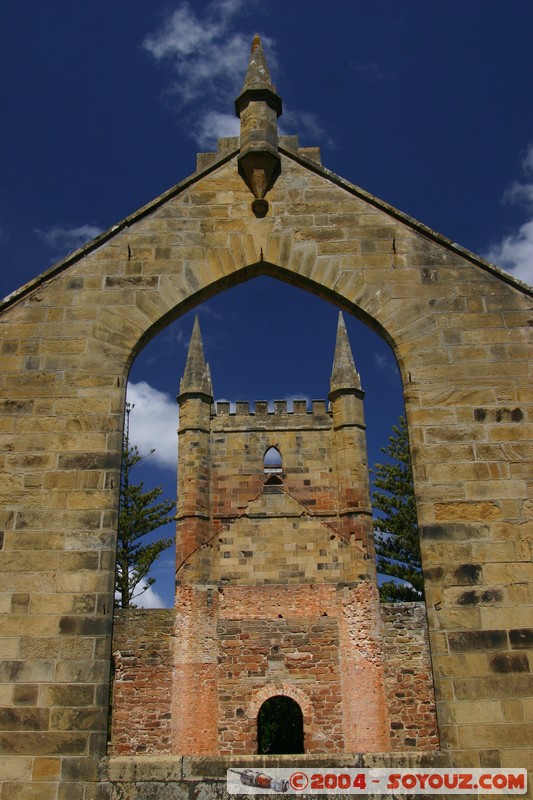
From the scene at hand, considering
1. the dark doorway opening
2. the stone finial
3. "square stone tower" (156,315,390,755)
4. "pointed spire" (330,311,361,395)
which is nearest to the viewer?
the stone finial

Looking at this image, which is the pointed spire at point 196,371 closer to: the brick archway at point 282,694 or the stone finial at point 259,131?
the brick archway at point 282,694

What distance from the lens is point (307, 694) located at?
16703 mm

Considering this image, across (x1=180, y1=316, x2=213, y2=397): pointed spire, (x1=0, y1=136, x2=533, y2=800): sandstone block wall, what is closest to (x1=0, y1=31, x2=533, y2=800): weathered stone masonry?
(x1=0, y1=136, x2=533, y2=800): sandstone block wall

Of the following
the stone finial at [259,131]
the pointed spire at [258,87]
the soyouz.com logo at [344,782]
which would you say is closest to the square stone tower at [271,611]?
the soyouz.com logo at [344,782]

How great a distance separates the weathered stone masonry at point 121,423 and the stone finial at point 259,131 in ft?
0.39

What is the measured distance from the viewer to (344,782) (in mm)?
4707

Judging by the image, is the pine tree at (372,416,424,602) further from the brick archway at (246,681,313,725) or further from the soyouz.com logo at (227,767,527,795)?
the soyouz.com logo at (227,767,527,795)

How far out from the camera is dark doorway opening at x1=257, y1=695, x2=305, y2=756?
20.6m

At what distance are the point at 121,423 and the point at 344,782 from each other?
313 cm

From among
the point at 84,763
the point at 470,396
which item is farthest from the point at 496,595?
the point at 84,763

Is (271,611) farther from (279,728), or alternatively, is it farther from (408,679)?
(279,728)

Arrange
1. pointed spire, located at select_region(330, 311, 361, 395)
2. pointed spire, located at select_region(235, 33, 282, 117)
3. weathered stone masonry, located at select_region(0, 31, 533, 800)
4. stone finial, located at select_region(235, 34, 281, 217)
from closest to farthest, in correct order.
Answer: weathered stone masonry, located at select_region(0, 31, 533, 800) < stone finial, located at select_region(235, 34, 281, 217) < pointed spire, located at select_region(235, 33, 282, 117) < pointed spire, located at select_region(330, 311, 361, 395)

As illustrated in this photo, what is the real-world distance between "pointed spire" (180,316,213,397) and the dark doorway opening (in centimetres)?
919

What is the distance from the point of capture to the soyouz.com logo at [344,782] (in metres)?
4.69
